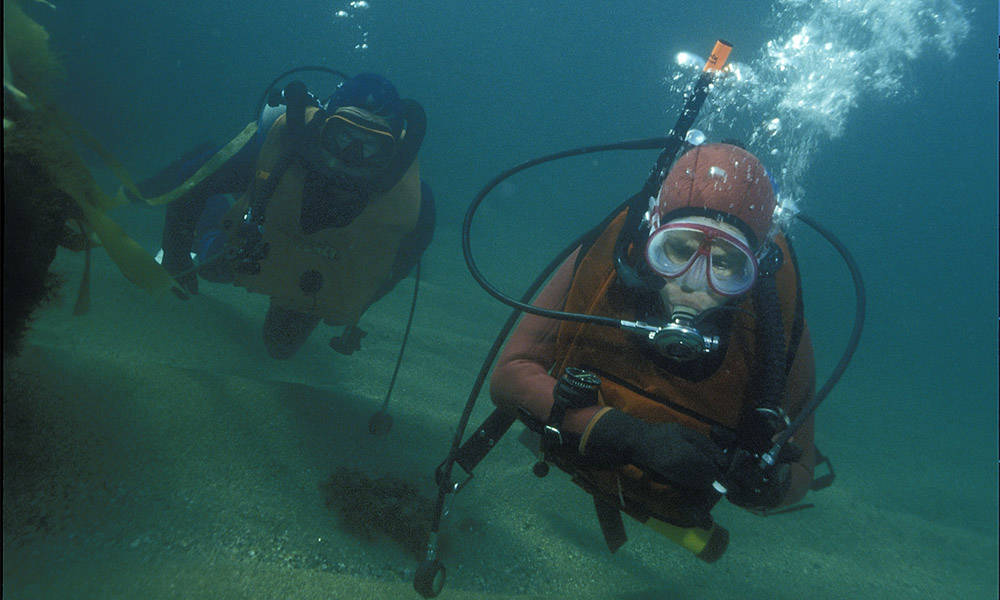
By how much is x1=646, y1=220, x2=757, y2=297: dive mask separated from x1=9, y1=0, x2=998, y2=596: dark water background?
290 cm

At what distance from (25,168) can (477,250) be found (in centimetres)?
2176

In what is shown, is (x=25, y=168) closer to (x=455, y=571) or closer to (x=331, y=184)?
(x=331, y=184)

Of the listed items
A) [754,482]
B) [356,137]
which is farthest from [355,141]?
[754,482]

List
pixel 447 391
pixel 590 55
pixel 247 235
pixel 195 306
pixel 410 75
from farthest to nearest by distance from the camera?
pixel 410 75 < pixel 590 55 < pixel 447 391 < pixel 195 306 < pixel 247 235

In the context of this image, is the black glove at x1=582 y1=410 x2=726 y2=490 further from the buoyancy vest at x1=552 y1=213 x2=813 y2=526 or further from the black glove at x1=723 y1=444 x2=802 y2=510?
the buoyancy vest at x1=552 y1=213 x2=813 y2=526

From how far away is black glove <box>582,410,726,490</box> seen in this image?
1831 millimetres

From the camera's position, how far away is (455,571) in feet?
9.52

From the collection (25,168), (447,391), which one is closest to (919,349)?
(447,391)

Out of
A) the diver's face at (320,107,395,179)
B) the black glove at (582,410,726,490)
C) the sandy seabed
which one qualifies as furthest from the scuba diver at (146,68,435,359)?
the black glove at (582,410,726,490)

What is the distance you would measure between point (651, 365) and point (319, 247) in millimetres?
3427

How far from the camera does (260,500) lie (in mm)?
2768

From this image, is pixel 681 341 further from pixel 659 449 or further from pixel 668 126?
pixel 668 126

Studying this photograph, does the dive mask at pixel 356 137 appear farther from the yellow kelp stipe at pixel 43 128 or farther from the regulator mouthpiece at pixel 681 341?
the regulator mouthpiece at pixel 681 341

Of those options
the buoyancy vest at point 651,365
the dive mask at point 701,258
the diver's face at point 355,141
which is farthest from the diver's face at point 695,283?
the diver's face at point 355,141
